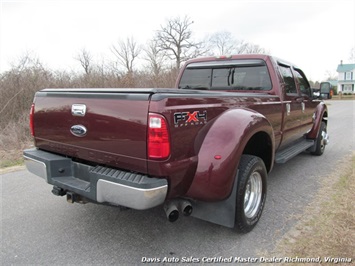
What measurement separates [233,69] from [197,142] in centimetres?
234

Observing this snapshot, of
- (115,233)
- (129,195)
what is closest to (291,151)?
(115,233)

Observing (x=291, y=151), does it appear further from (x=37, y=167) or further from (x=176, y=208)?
(x=37, y=167)

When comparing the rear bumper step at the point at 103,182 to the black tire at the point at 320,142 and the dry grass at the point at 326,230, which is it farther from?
the black tire at the point at 320,142

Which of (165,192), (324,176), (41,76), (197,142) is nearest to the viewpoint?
(165,192)

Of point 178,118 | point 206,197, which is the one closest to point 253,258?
point 206,197

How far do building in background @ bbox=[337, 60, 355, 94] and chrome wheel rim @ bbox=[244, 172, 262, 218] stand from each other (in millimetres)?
69571

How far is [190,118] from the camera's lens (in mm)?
2449

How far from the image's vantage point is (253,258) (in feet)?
8.63

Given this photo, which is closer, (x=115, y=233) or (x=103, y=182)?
(x=103, y=182)

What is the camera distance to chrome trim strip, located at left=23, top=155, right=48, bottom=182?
2879mm

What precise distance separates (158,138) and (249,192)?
1.47 meters

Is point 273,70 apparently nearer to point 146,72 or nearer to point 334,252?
point 334,252

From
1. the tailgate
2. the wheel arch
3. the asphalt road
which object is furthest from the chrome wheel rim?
the tailgate

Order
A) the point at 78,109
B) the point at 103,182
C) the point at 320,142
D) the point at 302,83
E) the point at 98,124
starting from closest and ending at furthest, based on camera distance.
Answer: the point at 103,182 → the point at 98,124 → the point at 78,109 → the point at 302,83 → the point at 320,142
